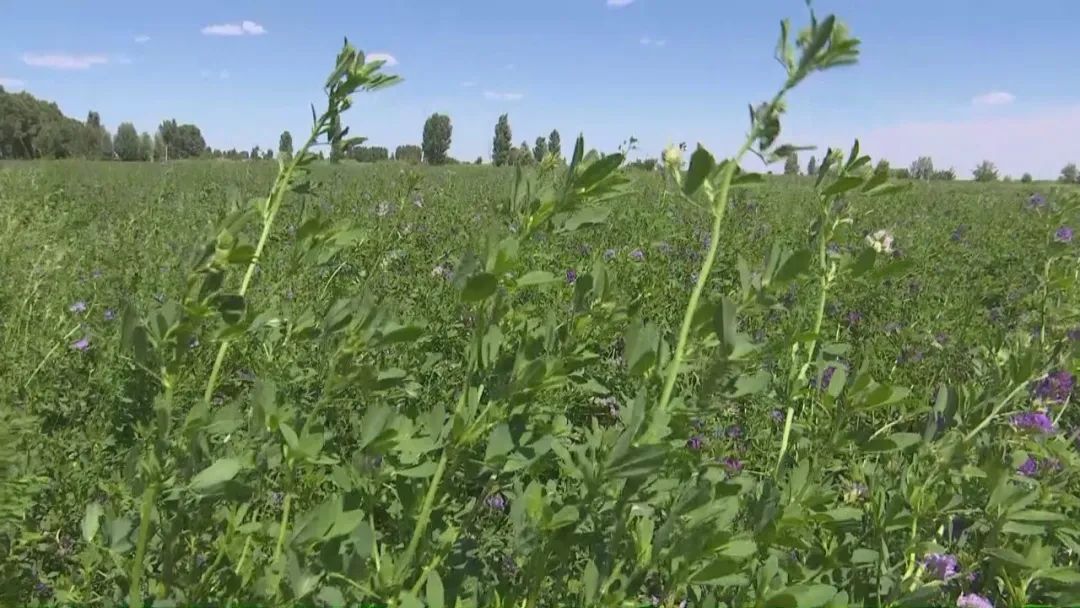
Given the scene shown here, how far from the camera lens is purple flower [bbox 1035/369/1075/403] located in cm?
123

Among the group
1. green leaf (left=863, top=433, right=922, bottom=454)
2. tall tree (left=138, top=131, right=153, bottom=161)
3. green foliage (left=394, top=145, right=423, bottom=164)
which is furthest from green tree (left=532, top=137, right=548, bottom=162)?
tall tree (left=138, top=131, right=153, bottom=161)

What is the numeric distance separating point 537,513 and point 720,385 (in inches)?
9.6

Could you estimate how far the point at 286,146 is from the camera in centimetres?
99

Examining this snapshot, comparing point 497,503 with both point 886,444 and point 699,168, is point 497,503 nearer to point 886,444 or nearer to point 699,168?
point 886,444

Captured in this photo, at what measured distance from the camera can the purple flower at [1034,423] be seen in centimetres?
115

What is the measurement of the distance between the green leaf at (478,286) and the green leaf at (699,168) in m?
0.23

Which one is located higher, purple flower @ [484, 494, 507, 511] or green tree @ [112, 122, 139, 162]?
green tree @ [112, 122, 139, 162]

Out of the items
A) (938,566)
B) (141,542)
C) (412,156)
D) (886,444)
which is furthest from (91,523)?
(412,156)

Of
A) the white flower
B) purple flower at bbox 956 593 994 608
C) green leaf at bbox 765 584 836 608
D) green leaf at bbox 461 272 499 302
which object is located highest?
the white flower

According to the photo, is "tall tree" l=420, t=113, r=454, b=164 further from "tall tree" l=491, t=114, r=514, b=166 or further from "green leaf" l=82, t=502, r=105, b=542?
"green leaf" l=82, t=502, r=105, b=542

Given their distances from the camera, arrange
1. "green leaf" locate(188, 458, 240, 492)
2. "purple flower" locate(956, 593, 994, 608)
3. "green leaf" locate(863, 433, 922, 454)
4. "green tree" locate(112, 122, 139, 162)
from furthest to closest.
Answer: "green tree" locate(112, 122, 139, 162), "purple flower" locate(956, 593, 994, 608), "green leaf" locate(863, 433, 922, 454), "green leaf" locate(188, 458, 240, 492)

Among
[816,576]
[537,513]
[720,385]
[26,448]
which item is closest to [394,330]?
[537,513]

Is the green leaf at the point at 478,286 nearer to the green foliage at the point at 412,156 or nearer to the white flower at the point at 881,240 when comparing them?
the white flower at the point at 881,240

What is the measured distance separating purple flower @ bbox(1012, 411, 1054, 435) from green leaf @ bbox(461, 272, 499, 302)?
2.86ft
